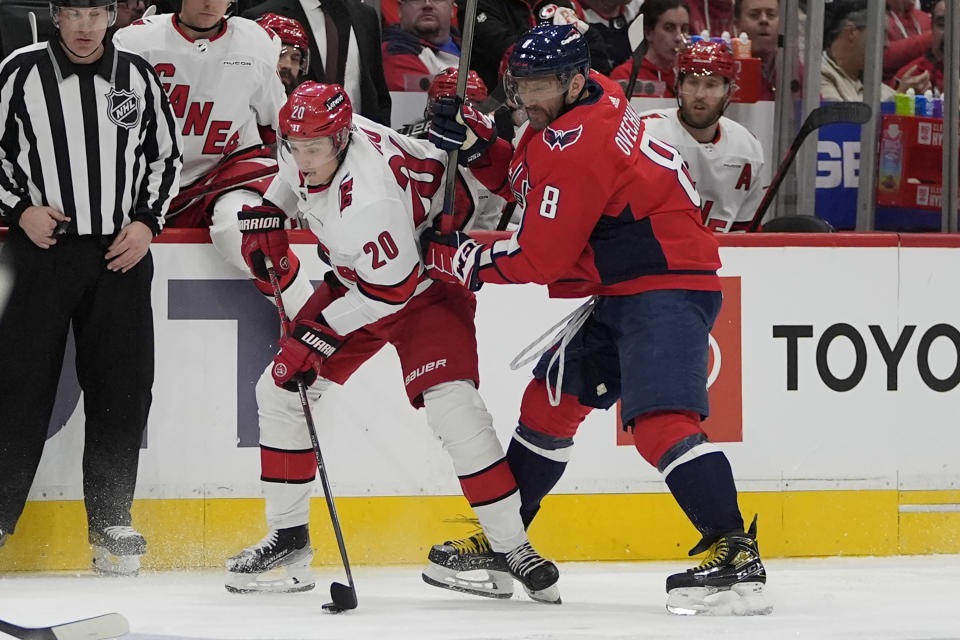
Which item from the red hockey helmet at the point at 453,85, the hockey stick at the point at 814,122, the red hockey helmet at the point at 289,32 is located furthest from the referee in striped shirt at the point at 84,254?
the hockey stick at the point at 814,122

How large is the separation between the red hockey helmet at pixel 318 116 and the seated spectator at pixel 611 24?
77.5 inches

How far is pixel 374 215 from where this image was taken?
323 centimetres

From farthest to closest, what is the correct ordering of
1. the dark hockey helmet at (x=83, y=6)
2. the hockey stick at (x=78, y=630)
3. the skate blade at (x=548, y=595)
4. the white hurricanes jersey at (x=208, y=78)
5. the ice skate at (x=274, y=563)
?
the white hurricanes jersey at (x=208, y=78)
the dark hockey helmet at (x=83, y=6)
the ice skate at (x=274, y=563)
the skate blade at (x=548, y=595)
the hockey stick at (x=78, y=630)

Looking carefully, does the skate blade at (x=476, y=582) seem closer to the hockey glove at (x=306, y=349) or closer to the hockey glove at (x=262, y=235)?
the hockey glove at (x=306, y=349)

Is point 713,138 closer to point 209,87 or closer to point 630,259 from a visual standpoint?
point 630,259

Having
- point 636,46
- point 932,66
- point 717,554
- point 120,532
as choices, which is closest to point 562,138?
point 717,554

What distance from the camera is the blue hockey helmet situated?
3.16 m

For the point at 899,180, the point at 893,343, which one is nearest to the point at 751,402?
the point at 893,343

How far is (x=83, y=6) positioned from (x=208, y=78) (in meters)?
0.46

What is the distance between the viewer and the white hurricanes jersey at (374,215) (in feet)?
10.6

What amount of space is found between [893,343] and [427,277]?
4.91 feet

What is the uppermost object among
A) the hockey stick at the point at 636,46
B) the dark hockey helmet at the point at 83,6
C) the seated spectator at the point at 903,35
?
the dark hockey helmet at the point at 83,6

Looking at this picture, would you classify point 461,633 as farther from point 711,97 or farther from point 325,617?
point 711,97

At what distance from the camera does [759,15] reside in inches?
198
